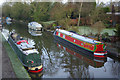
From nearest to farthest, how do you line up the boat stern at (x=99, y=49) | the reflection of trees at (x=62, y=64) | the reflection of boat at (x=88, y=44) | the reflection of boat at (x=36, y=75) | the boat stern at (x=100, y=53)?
1. the reflection of boat at (x=36, y=75)
2. the reflection of trees at (x=62, y=64)
3. the boat stern at (x=100, y=53)
4. the boat stern at (x=99, y=49)
5. the reflection of boat at (x=88, y=44)

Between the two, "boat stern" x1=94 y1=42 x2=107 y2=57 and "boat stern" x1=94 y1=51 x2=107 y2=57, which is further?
"boat stern" x1=94 y1=42 x2=107 y2=57

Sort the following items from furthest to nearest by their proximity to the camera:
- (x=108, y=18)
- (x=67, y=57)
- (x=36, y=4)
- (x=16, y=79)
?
(x=36, y=4) → (x=108, y=18) → (x=67, y=57) → (x=16, y=79)

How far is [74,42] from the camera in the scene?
78.8 feet

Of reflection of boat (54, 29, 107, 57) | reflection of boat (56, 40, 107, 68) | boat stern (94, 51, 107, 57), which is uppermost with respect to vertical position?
reflection of boat (54, 29, 107, 57)

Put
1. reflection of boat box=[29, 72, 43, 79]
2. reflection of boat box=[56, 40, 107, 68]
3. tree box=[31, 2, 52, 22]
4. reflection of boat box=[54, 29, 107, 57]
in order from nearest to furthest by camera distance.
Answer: reflection of boat box=[29, 72, 43, 79], reflection of boat box=[56, 40, 107, 68], reflection of boat box=[54, 29, 107, 57], tree box=[31, 2, 52, 22]

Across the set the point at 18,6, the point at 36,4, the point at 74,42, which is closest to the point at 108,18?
the point at 74,42

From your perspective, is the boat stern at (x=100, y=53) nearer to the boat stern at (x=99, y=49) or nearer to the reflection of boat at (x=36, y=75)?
the boat stern at (x=99, y=49)

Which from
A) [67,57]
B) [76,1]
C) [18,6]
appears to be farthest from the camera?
[18,6]

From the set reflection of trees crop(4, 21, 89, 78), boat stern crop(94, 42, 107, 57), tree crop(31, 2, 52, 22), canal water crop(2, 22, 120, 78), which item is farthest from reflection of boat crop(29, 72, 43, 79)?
tree crop(31, 2, 52, 22)

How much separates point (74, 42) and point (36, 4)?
32.8m

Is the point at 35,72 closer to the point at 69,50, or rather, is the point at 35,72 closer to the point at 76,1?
the point at 69,50

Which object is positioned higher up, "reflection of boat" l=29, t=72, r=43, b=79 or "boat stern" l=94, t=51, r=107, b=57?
"boat stern" l=94, t=51, r=107, b=57

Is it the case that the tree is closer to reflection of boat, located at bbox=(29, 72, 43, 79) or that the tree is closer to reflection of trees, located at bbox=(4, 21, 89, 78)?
reflection of trees, located at bbox=(4, 21, 89, 78)

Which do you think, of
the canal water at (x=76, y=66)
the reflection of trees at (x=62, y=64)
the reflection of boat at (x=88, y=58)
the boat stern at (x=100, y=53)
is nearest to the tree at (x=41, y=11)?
the reflection of boat at (x=88, y=58)
